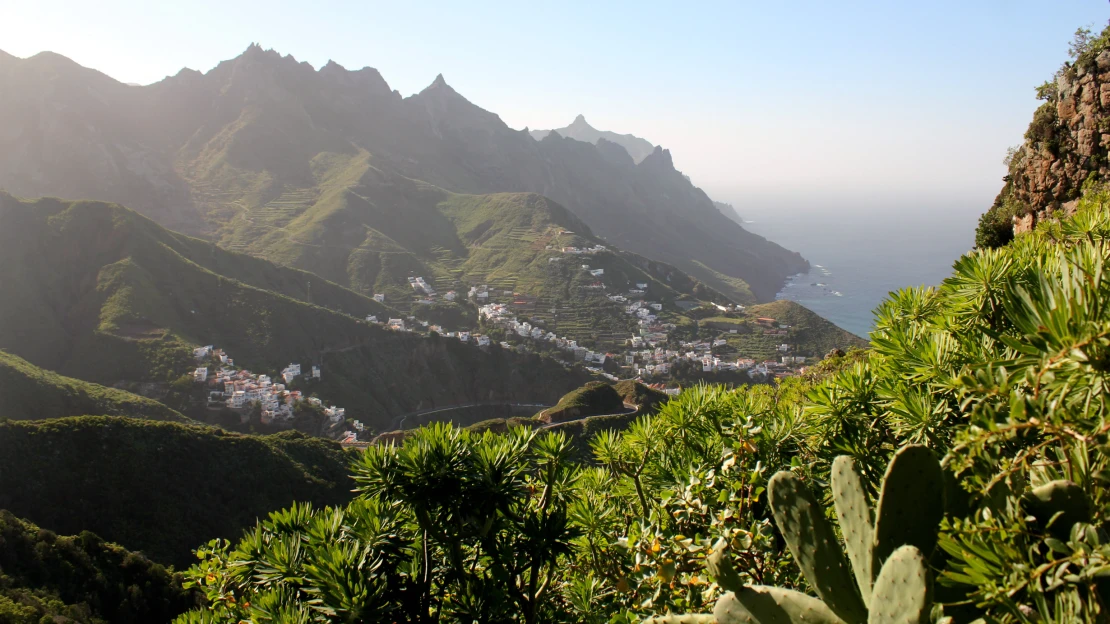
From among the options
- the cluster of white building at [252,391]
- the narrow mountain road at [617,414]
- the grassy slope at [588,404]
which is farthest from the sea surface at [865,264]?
the cluster of white building at [252,391]

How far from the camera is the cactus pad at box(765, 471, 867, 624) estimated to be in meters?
1.88

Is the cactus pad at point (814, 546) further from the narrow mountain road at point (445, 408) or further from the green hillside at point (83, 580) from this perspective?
the narrow mountain road at point (445, 408)

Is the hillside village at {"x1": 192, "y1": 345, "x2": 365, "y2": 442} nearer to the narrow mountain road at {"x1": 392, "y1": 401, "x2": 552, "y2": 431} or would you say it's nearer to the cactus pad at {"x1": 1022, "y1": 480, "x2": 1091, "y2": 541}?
the narrow mountain road at {"x1": 392, "y1": 401, "x2": 552, "y2": 431}

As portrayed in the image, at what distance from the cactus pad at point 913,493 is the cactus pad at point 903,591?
20 cm

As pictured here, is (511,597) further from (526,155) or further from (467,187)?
(526,155)

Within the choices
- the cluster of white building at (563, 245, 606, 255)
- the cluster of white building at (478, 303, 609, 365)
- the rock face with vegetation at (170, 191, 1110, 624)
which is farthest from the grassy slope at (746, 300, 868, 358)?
the rock face with vegetation at (170, 191, 1110, 624)

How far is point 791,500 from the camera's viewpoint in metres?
2.04

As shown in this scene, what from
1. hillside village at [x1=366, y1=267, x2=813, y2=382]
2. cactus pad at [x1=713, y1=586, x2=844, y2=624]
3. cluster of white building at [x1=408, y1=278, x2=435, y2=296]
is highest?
cluster of white building at [x1=408, y1=278, x2=435, y2=296]

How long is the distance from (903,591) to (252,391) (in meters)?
46.3

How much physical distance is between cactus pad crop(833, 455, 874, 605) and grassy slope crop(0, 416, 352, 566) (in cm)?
1822

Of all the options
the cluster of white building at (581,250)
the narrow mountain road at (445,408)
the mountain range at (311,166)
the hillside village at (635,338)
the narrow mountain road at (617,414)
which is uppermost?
the mountain range at (311,166)

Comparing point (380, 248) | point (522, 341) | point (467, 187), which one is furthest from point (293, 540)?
point (467, 187)

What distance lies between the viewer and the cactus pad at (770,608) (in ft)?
6.21

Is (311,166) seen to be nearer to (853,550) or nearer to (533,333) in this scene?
(533,333)
